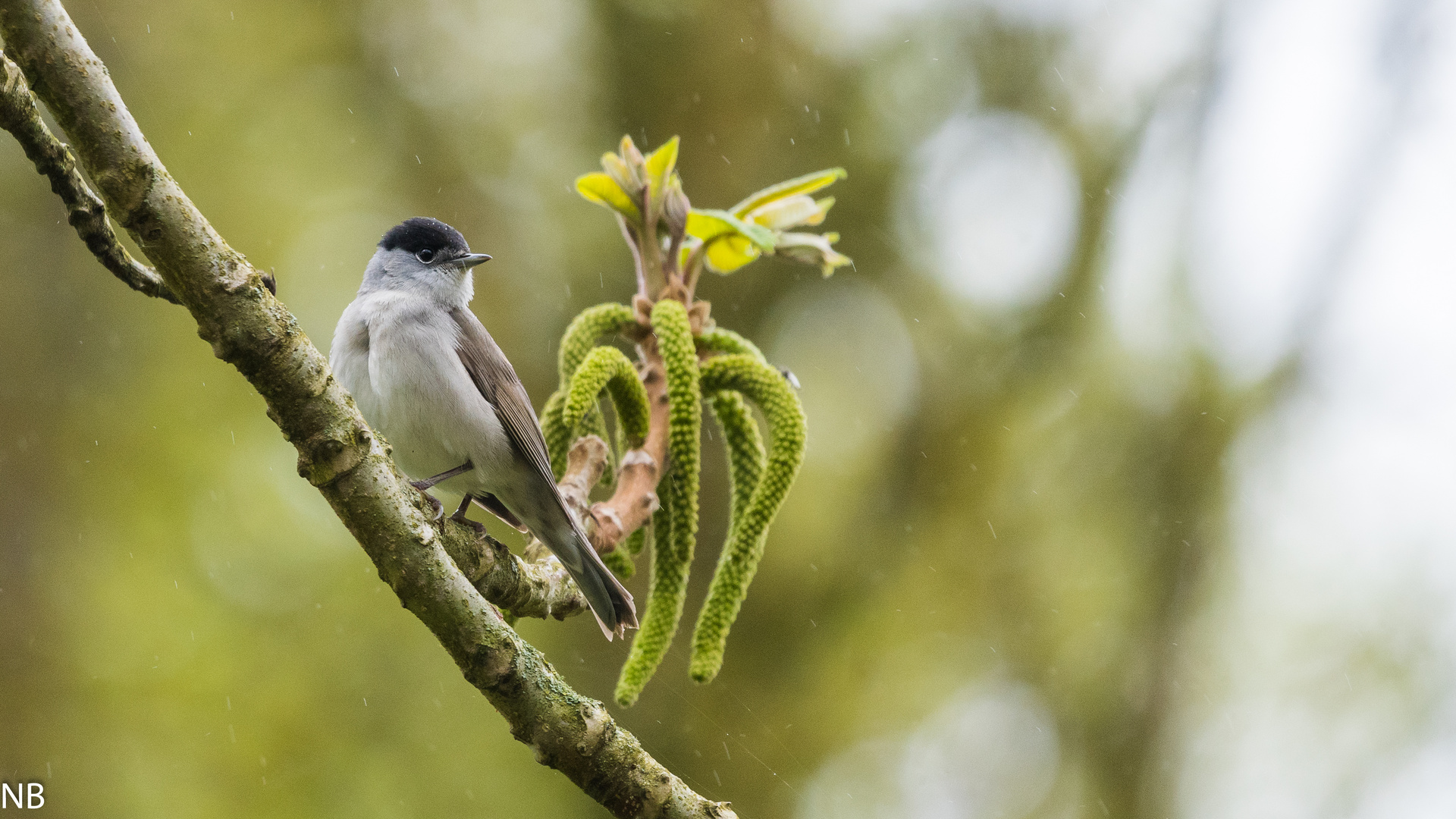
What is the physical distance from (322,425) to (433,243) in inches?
73.9

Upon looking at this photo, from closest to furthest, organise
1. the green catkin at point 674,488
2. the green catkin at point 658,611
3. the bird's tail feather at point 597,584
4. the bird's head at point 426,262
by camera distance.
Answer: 1. the green catkin at point 658,611
2. the green catkin at point 674,488
3. the bird's tail feather at point 597,584
4. the bird's head at point 426,262

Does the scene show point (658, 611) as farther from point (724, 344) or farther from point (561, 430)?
point (724, 344)

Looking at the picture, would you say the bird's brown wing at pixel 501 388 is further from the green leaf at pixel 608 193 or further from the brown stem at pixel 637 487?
the green leaf at pixel 608 193

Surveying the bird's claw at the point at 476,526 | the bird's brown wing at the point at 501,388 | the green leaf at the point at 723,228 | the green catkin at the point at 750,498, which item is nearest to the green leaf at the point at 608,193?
the green leaf at the point at 723,228

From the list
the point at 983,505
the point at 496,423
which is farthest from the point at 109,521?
the point at 983,505

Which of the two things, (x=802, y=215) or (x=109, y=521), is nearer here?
(x=802, y=215)

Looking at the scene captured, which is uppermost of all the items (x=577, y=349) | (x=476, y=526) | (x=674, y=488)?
(x=577, y=349)

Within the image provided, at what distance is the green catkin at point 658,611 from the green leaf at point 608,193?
0.79 metres

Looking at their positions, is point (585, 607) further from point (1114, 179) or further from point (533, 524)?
point (1114, 179)

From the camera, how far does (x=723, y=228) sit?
276 centimetres

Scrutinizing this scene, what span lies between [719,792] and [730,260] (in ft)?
11.9

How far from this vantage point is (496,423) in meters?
2.87

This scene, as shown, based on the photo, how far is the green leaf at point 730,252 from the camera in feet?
9.27

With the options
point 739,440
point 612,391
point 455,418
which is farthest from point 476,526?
point 739,440
